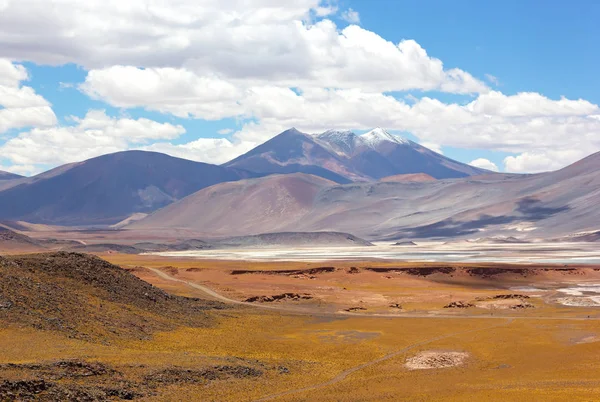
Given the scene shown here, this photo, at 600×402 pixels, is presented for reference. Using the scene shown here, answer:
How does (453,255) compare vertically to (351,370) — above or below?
above

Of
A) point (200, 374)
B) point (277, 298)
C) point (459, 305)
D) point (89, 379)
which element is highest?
point (459, 305)

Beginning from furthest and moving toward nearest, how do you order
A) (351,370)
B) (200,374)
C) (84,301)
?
(84,301), (351,370), (200,374)

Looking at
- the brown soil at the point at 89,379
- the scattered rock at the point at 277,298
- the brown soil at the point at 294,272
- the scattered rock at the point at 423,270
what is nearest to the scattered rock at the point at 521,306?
the scattered rock at the point at 277,298

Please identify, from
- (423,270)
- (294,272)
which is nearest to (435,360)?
(423,270)

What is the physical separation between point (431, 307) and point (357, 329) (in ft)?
57.2

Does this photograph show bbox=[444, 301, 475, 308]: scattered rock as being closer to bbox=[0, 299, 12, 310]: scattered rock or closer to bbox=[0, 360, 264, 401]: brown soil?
bbox=[0, 360, 264, 401]: brown soil

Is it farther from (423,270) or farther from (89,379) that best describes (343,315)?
(423,270)

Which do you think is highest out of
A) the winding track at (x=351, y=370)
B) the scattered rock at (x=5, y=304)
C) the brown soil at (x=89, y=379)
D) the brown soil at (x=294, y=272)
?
the scattered rock at (x=5, y=304)

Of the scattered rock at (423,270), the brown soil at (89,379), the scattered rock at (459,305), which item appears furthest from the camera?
the scattered rock at (423,270)

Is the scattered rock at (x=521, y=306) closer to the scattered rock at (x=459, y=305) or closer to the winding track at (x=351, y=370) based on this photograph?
the scattered rock at (x=459, y=305)

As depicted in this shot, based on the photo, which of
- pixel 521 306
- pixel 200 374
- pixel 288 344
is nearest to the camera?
pixel 200 374

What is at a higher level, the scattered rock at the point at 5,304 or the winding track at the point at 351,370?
the scattered rock at the point at 5,304

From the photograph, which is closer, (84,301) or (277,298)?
(84,301)

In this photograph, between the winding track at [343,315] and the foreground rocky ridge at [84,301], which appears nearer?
the winding track at [343,315]
